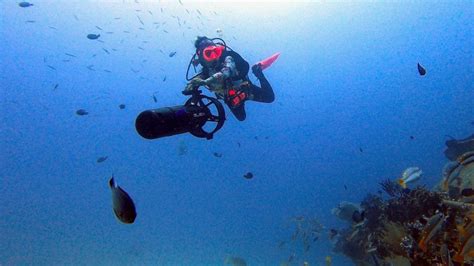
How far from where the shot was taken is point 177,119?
4547 mm

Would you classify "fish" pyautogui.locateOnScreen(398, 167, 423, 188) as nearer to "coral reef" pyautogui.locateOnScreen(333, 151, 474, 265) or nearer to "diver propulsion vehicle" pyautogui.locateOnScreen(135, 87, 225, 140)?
"coral reef" pyautogui.locateOnScreen(333, 151, 474, 265)

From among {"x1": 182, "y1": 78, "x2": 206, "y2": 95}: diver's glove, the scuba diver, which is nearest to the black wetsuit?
the scuba diver

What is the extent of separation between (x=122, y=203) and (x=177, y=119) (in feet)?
5.80

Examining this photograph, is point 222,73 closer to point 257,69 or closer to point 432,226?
point 257,69

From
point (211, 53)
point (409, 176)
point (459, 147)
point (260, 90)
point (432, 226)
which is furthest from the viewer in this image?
point (459, 147)

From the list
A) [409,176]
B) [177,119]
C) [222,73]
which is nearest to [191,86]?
[177,119]

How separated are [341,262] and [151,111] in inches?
784

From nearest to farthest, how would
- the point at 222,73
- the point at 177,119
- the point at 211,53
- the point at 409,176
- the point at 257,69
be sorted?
the point at 177,119, the point at 222,73, the point at 211,53, the point at 409,176, the point at 257,69

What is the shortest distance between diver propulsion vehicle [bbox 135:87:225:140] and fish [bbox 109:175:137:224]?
1.20 metres

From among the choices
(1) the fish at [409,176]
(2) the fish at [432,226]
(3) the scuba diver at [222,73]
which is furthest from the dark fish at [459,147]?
(2) the fish at [432,226]

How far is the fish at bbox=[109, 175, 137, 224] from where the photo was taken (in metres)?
2.95

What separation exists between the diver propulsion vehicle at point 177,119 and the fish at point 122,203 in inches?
47.2

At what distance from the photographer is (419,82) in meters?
118

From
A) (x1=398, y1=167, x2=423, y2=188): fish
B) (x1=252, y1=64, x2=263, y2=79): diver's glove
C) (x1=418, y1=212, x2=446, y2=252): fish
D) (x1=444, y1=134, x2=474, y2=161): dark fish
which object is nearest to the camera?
(x1=418, y1=212, x2=446, y2=252): fish
